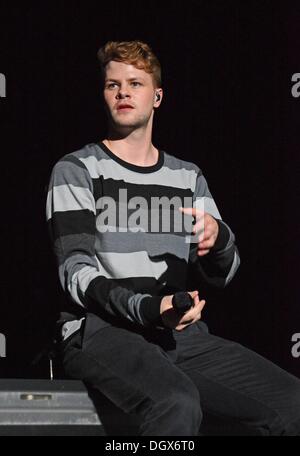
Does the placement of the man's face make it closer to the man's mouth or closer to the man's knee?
the man's mouth

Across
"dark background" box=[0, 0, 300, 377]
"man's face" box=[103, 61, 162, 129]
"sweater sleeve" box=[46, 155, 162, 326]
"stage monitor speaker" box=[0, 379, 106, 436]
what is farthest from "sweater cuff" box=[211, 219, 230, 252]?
"dark background" box=[0, 0, 300, 377]

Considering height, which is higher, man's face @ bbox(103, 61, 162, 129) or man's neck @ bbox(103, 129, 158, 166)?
man's face @ bbox(103, 61, 162, 129)

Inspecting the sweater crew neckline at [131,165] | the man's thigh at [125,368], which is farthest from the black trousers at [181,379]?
the sweater crew neckline at [131,165]

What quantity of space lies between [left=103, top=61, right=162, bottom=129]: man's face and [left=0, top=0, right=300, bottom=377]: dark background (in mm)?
773

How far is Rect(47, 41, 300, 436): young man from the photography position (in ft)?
7.58

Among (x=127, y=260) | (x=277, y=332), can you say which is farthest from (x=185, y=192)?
(x=277, y=332)

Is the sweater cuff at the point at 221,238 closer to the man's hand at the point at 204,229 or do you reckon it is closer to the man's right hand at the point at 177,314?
the man's hand at the point at 204,229

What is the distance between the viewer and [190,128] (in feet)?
11.7

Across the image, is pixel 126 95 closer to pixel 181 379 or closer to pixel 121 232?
pixel 121 232

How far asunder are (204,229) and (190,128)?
121cm

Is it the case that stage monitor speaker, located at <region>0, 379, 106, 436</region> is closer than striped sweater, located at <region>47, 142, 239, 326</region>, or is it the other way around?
stage monitor speaker, located at <region>0, 379, 106, 436</region>

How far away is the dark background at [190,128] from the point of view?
3467mm
